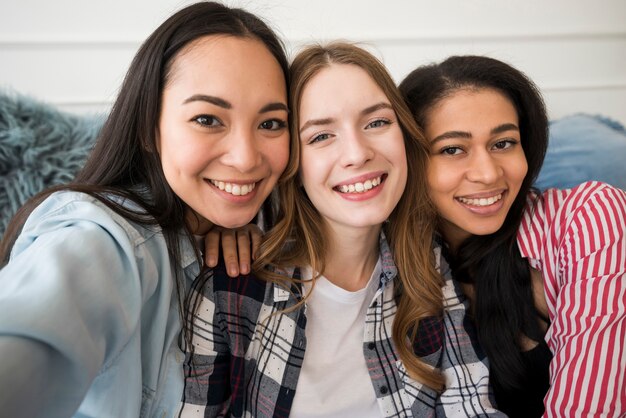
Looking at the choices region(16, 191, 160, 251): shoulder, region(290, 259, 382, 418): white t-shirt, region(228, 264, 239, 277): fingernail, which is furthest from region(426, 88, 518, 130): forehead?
region(16, 191, 160, 251): shoulder

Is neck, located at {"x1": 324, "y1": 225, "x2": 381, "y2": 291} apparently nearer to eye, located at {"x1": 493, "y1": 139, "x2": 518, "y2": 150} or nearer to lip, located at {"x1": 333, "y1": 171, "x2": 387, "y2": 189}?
lip, located at {"x1": 333, "y1": 171, "x2": 387, "y2": 189}

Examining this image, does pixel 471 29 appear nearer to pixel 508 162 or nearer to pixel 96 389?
pixel 508 162

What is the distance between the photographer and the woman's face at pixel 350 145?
3.34ft

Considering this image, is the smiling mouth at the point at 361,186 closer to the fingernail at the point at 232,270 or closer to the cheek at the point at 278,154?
the cheek at the point at 278,154

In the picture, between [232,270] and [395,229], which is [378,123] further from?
[232,270]

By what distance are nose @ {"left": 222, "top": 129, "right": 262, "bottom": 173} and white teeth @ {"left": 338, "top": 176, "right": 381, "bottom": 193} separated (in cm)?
23

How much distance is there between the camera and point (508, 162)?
1128 millimetres

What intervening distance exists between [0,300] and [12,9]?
1667mm

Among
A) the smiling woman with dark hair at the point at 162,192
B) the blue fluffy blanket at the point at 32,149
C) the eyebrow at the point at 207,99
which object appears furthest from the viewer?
the blue fluffy blanket at the point at 32,149

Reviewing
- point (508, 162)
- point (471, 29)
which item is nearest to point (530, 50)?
point (471, 29)

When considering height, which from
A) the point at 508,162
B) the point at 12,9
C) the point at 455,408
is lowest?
the point at 455,408

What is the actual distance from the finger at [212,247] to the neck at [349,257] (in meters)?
0.29

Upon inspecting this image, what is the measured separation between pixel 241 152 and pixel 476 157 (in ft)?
1.90

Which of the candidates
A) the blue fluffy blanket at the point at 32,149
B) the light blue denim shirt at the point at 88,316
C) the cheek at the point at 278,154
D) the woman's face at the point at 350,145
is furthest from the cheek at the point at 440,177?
the blue fluffy blanket at the point at 32,149
